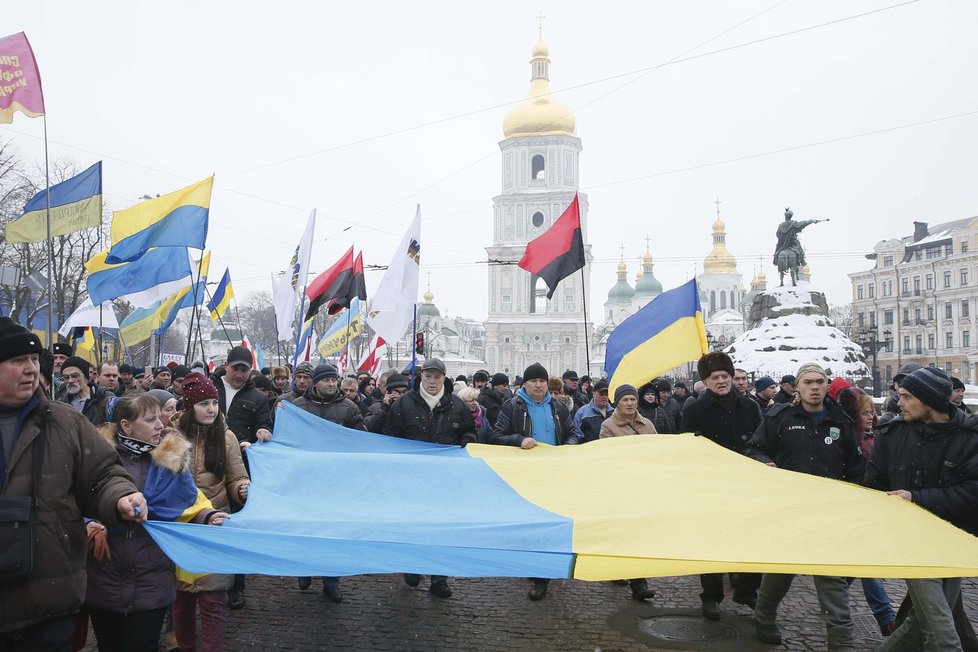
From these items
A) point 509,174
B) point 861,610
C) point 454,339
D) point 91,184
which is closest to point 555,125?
point 509,174

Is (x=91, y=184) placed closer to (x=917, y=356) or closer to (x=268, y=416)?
(x=268, y=416)

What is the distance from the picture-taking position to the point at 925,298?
7200cm

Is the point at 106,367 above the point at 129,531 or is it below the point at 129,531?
above

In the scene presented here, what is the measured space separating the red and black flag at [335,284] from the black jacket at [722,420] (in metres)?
9.50

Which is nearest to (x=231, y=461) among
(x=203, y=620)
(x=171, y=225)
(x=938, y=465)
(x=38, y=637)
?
(x=203, y=620)

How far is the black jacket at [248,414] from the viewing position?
7.69 m

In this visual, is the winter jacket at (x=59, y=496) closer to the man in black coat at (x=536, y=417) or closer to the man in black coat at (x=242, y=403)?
the man in black coat at (x=242, y=403)

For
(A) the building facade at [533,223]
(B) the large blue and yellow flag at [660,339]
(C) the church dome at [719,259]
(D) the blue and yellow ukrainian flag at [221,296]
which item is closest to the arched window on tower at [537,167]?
(A) the building facade at [533,223]

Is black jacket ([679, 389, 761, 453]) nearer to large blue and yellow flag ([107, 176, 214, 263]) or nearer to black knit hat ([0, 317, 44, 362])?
black knit hat ([0, 317, 44, 362])

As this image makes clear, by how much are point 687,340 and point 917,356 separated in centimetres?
7410

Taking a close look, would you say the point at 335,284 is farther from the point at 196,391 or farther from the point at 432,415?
the point at 196,391

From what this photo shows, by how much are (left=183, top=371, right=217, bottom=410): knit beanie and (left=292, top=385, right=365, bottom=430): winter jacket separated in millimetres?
2763

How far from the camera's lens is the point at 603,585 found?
7734 mm

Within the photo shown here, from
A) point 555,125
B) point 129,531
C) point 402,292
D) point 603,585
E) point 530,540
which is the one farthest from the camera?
point 555,125
